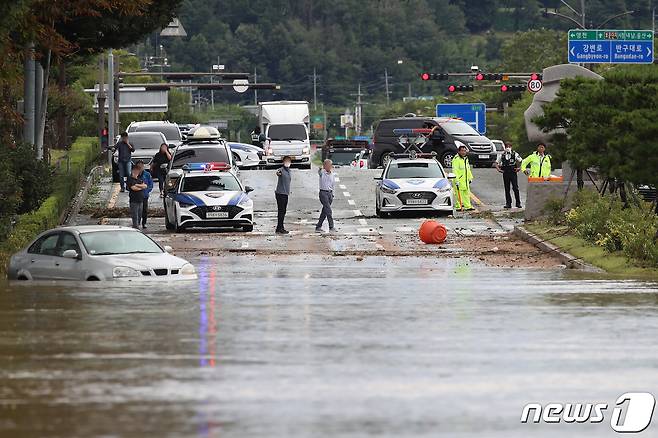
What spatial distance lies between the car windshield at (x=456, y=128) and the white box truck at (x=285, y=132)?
7649 mm

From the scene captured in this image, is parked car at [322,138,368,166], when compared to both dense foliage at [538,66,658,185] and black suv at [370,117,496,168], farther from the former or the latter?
dense foliage at [538,66,658,185]

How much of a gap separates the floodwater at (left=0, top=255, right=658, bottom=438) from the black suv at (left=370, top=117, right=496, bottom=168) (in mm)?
37355

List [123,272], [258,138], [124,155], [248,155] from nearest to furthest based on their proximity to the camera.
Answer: [123,272], [124,155], [248,155], [258,138]

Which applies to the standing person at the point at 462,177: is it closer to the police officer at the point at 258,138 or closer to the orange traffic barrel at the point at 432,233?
the orange traffic barrel at the point at 432,233

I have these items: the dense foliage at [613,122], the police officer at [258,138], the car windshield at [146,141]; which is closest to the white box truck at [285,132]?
the police officer at [258,138]

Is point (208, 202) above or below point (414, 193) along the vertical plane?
above

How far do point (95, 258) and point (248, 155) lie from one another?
141 feet

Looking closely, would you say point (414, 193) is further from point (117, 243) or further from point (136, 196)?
point (117, 243)

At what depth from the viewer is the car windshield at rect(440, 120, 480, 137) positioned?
6101 cm

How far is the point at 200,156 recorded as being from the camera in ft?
148

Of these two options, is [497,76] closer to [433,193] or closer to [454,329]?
[433,193]

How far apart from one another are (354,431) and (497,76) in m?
75.5

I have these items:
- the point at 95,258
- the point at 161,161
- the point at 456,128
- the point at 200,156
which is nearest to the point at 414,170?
the point at 200,156

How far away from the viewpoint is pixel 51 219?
3384cm
